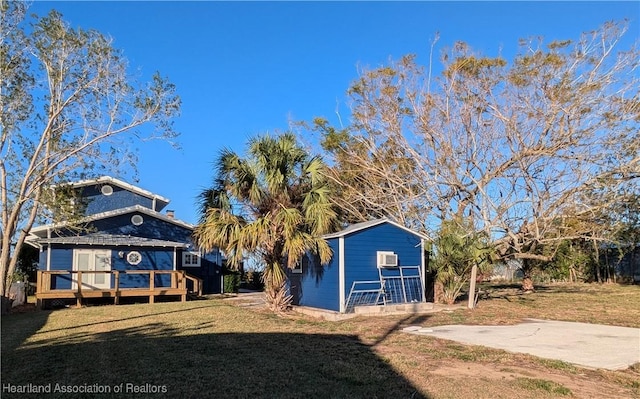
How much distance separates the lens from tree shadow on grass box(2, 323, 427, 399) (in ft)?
16.4

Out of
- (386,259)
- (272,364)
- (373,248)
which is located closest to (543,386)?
(272,364)

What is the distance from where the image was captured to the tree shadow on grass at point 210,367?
16.4ft

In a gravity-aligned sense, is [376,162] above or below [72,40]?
below

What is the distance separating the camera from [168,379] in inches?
212

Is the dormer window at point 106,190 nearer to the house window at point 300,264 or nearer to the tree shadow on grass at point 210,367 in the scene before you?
the house window at point 300,264

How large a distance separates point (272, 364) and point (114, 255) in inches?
536

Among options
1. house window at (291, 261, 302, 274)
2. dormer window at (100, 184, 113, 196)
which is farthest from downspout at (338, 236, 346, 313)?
dormer window at (100, 184, 113, 196)

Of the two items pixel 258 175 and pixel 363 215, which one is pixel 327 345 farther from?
pixel 363 215

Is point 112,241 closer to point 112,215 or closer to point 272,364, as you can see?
point 112,215

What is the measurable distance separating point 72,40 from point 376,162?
11.5m

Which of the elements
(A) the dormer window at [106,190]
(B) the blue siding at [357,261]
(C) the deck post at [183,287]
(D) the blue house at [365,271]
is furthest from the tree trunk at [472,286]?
(A) the dormer window at [106,190]

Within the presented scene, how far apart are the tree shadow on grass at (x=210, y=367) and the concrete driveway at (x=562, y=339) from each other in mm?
2222

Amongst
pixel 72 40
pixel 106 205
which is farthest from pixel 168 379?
pixel 106 205

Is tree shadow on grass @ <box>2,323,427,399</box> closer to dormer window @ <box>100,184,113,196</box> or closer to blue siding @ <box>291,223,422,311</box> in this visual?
blue siding @ <box>291,223,422,311</box>
